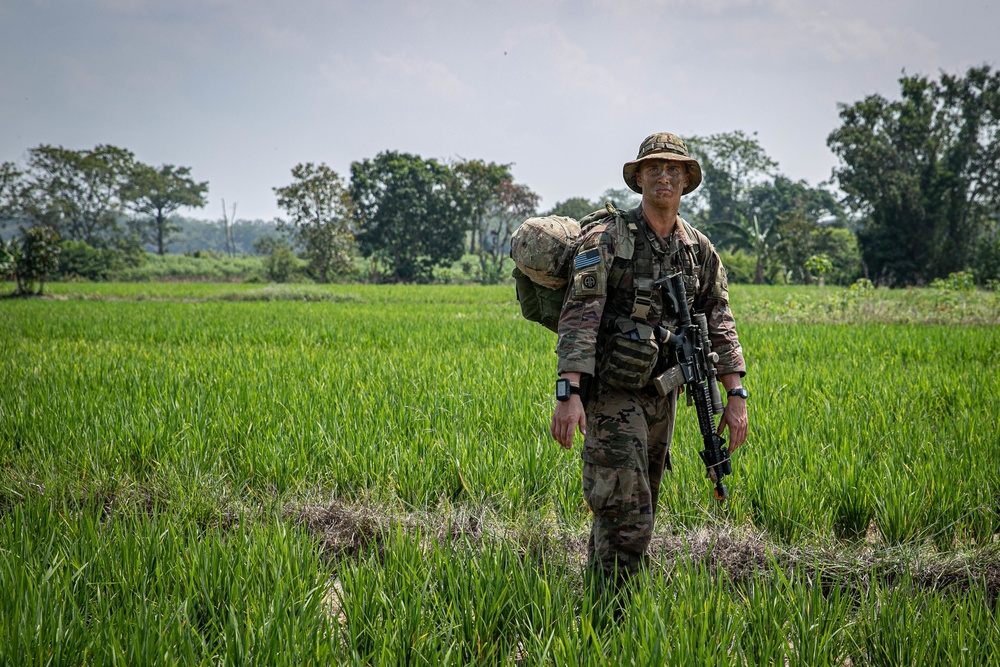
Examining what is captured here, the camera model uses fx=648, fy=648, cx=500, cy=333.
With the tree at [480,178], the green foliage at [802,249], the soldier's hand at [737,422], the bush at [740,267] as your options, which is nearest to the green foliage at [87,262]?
the tree at [480,178]

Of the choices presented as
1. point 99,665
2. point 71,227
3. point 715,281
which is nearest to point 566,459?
point 715,281

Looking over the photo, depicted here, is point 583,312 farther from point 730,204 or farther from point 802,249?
point 730,204

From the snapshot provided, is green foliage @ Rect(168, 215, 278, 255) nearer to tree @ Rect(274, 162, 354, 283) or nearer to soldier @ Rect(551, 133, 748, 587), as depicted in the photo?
tree @ Rect(274, 162, 354, 283)

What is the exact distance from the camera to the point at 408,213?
34875mm

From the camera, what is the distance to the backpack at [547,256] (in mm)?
2109

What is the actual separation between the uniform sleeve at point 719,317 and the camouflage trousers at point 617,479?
1.16 ft

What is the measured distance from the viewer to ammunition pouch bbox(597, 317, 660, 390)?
2.14 meters

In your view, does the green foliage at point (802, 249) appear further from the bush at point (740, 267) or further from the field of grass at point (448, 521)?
the field of grass at point (448, 521)

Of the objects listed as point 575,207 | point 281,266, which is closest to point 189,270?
point 281,266

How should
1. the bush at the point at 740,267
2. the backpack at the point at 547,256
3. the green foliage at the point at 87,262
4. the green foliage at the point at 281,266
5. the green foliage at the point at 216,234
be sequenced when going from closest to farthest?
1. the backpack at the point at 547,256
2. the bush at the point at 740,267
3. the green foliage at the point at 87,262
4. the green foliage at the point at 281,266
5. the green foliage at the point at 216,234

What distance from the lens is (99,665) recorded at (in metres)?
1.58

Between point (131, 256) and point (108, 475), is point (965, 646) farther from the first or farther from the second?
point (131, 256)

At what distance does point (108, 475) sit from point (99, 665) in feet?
5.89

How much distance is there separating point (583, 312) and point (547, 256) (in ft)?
0.72
